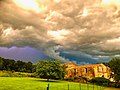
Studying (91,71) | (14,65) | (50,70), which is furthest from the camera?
(14,65)

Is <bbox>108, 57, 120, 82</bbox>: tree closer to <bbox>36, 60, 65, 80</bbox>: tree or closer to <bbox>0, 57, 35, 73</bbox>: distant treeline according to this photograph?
<bbox>36, 60, 65, 80</bbox>: tree

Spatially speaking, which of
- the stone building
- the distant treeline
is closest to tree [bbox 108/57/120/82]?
the stone building

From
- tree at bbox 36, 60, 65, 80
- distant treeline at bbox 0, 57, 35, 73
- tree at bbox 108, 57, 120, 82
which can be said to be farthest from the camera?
distant treeline at bbox 0, 57, 35, 73

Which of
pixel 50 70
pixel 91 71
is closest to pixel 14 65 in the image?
pixel 91 71

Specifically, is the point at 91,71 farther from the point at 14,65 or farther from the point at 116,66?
the point at 14,65

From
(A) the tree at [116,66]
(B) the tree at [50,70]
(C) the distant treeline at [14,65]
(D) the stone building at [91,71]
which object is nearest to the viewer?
(B) the tree at [50,70]

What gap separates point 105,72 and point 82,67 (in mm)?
13642

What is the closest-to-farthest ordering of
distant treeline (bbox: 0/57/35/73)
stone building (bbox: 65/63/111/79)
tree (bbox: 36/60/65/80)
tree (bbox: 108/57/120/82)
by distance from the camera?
tree (bbox: 36/60/65/80) < tree (bbox: 108/57/120/82) < stone building (bbox: 65/63/111/79) < distant treeline (bbox: 0/57/35/73)

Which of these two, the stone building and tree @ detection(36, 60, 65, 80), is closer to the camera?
tree @ detection(36, 60, 65, 80)

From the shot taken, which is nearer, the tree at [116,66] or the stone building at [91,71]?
the tree at [116,66]

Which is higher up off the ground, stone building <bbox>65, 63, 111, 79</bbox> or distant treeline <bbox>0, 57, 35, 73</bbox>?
distant treeline <bbox>0, 57, 35, 73</bbox>

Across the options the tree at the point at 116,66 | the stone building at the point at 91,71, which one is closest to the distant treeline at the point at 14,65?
the stone building at the point at 91,71

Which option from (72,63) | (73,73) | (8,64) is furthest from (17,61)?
(73,73)

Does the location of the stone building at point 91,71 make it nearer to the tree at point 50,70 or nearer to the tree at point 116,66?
the tree at point 116,66
